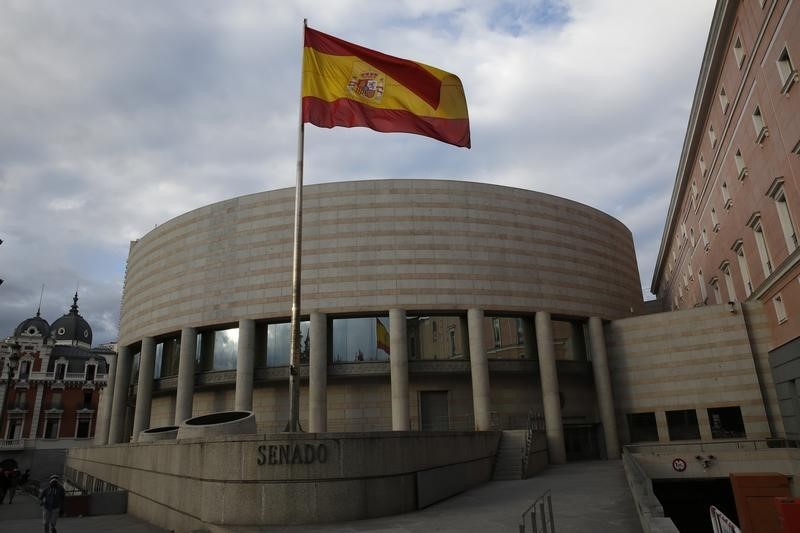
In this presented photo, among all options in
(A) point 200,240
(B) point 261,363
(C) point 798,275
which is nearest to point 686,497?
(C) point 798,275

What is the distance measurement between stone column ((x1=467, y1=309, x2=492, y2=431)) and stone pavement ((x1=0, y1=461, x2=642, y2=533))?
1005 centimetres

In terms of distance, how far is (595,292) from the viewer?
39906 mm

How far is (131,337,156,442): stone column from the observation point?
39.2 metres

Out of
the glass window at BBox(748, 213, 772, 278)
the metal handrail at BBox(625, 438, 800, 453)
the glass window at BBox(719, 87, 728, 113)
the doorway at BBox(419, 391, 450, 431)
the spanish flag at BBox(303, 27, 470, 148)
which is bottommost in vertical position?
the metal handrail at BBox(625, 438, 800, 453)

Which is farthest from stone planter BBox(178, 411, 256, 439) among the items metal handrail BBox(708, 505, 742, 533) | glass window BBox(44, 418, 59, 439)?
glass window BBox(44, 418, 59, 439)

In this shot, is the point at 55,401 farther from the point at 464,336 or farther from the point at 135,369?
the point at 464,336

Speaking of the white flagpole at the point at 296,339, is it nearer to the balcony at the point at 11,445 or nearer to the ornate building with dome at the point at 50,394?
the ornate building with dome at the point at 50,394

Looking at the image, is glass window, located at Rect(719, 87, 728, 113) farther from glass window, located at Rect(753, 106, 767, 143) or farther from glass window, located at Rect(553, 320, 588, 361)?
glass window, located at Rect(553, 320, 588, 361)

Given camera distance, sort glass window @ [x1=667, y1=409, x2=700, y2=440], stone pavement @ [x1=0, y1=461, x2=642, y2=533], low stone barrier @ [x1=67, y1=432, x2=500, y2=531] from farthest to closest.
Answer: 1. glass window @ [x1=667, y1=409, x2=700, y2=440]
2. low stone barrier @ [x1=67, y1=432, x2=500, y2=531]
3. stone pavement @ [x1=0, y1=461, x2=642, y2=533]

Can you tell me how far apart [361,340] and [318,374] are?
4003 mm

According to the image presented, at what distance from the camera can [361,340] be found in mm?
36156

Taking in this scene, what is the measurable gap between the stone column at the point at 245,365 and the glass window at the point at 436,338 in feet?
33.7

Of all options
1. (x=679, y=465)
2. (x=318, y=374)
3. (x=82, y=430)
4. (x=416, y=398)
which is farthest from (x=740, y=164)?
(x=82, y=430)

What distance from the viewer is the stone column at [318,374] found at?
32656 millimetres
